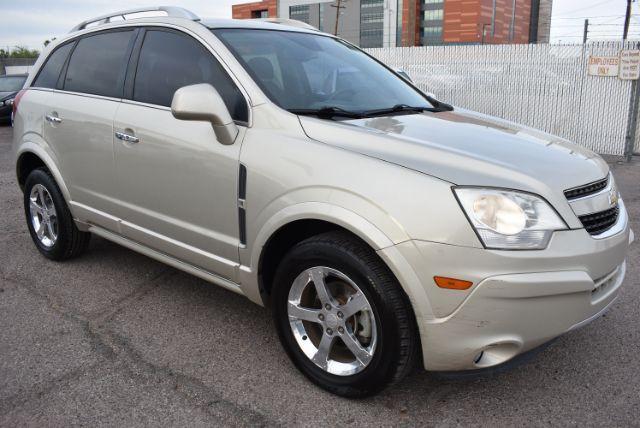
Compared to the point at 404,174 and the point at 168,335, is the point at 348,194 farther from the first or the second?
the point at 168,335

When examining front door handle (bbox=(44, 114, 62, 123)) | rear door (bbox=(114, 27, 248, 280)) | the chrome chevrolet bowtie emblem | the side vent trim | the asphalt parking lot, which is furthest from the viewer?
front door handle (bbox=(44, 114, 62, 123))

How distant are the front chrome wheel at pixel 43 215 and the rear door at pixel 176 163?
1.15 m

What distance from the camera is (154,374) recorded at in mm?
2930

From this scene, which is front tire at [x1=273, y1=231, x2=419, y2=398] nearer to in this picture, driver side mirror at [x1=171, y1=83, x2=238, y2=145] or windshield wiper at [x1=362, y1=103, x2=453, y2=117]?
driver side mirror at [x1=171, y1=83, x2=238, y2=145]

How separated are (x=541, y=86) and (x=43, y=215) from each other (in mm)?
10575

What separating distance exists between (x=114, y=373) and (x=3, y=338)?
34.4 inches

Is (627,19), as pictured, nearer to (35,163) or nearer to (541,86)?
(541,86)

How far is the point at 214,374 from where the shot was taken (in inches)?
116

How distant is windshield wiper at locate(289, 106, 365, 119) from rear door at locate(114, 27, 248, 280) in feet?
0.96

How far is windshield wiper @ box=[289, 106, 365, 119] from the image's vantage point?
2.94 meters

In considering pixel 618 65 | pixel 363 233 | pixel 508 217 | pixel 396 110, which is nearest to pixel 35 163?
pixel 396 110

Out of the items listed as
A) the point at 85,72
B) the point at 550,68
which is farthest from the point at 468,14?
the point at 85,72

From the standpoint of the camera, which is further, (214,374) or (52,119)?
(52,119)

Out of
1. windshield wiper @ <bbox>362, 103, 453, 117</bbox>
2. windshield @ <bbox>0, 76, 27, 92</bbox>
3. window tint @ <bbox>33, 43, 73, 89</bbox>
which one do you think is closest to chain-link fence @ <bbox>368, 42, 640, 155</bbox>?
windshield wiper @ <bbox>362, 103, 453, 117</bbox>
